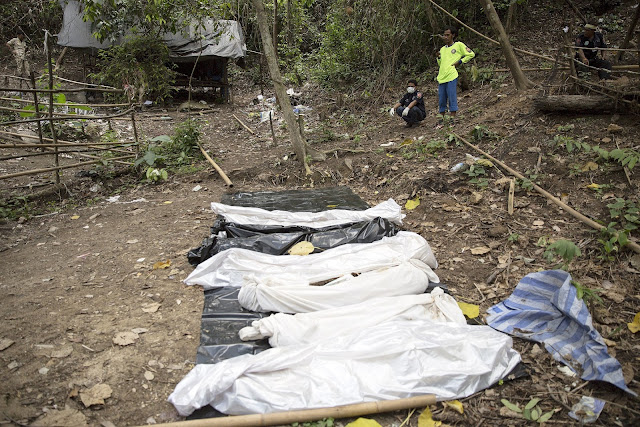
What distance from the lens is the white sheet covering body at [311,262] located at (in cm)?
296

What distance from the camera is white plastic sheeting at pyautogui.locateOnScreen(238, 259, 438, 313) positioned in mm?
2615

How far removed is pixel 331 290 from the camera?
8.68 feet

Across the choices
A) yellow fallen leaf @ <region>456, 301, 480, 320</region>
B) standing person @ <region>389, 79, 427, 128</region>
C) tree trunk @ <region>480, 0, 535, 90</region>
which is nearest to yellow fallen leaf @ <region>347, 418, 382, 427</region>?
yellow fallen leaf @ <region>456, 301, 480, 320</region>

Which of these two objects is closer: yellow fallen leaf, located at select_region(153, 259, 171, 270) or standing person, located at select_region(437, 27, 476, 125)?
yellow fallen leaf, located at select_region(153, 259, 171, 270)

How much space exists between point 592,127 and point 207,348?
15.2 ft

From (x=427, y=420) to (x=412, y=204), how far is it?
2797 mm

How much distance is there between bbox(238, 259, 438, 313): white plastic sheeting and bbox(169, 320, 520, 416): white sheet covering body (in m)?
0.38

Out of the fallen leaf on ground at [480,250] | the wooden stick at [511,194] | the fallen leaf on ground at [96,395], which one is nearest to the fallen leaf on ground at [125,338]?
the fallen leaf on ground at [96,395]

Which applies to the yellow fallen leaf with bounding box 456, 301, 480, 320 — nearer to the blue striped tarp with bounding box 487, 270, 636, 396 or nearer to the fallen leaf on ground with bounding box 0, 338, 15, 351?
the blue striped tarp with bounding box 487, 270, 636, 396

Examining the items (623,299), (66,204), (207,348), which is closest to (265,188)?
Answer: (66,204)

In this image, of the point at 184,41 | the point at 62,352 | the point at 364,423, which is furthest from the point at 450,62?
the point at 184,41

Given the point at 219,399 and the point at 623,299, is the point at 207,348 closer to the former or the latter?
the point at 219,399

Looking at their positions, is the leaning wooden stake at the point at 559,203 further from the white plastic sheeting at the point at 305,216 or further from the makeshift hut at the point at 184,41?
the makeshift hut at the point at 184,41

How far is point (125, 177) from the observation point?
19.1 ft
